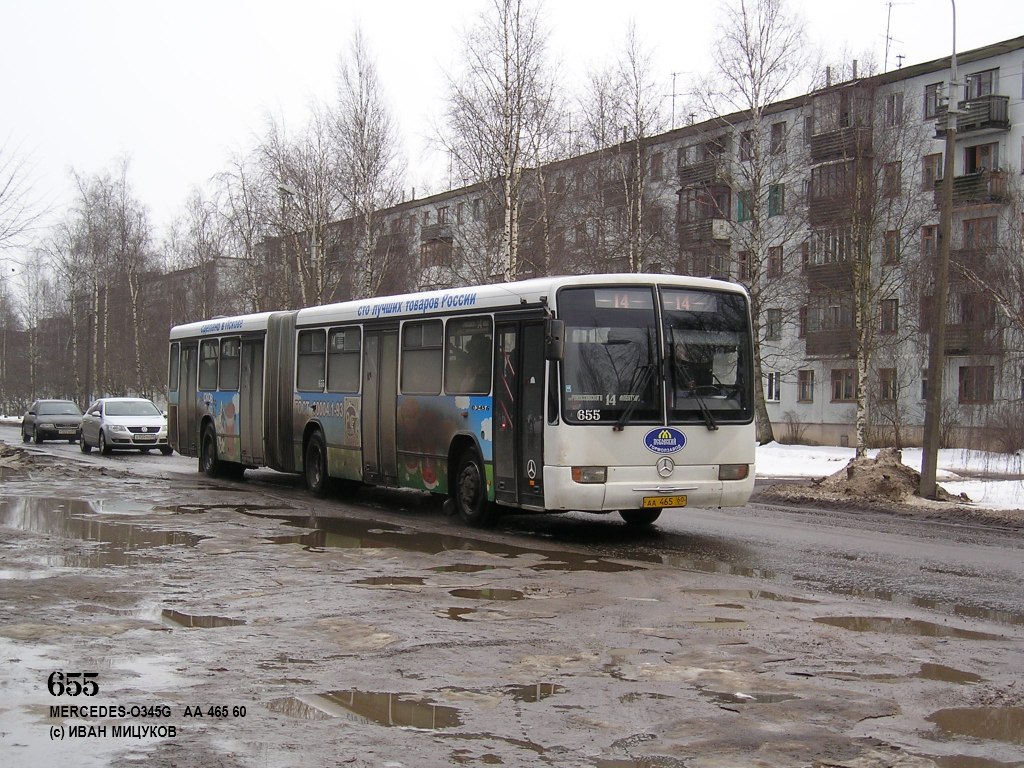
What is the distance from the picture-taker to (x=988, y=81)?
45469 mm

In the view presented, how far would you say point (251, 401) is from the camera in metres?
21.1

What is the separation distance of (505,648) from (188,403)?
1811cm

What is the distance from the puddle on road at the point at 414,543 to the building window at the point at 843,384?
37.6 metres

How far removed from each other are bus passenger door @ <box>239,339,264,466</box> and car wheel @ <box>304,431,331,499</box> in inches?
72.6

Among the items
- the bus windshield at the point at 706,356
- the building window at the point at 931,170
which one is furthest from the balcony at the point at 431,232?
the bus windshield at the point at 706,356

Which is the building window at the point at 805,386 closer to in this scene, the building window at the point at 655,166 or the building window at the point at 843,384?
the building window at the point at 843,384

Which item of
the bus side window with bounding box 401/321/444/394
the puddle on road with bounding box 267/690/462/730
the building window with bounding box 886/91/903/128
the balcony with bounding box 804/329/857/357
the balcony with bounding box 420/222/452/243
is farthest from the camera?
the balcony with bounding box 420/222/452/243

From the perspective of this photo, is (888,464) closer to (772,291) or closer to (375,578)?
(375,578)

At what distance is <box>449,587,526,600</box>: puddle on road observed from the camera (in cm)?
923

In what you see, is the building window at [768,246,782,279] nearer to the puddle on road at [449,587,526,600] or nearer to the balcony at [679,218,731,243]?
the balcony at [679,218,731,243]

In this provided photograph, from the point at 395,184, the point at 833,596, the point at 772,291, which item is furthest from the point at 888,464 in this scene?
the point at 395,184

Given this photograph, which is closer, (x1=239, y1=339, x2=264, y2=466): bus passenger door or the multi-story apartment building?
(x1=239, y1=339, x2=264, y2=466): bus passenger door

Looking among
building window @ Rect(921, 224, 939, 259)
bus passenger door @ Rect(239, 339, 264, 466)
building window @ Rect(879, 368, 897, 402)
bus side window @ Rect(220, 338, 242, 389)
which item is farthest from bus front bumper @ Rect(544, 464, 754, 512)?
building window @ Rect(879, 368, 897, 402)

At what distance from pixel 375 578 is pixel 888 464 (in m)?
11.8
